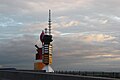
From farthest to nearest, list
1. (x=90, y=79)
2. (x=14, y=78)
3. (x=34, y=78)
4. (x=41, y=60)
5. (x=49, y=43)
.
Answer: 1. (x=41, y=60)
2. (x=49, y=43)
3. (x=14, y=78)
4. (x=34, y=78)
5. (x=90, y=79)

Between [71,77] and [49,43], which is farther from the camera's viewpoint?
[49,43]

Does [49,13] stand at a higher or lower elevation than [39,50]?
higher

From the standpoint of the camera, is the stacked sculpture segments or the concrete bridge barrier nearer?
the concrete bridge barrier

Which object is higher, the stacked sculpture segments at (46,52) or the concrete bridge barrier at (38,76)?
the stacked sculpture segments at (46,52)

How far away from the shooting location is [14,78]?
27781 mm

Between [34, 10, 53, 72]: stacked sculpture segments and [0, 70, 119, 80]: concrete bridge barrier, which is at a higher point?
[34, 10, 53, 72]: stacked sculpture segments

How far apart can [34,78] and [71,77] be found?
19.8ft

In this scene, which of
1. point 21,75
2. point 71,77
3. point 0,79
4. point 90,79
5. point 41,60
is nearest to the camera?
point 90,79

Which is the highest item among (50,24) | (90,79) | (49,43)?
(50,24)

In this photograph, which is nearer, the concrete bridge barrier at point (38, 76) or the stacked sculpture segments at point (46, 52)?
the concrete bridge barrier at point (38, 76)

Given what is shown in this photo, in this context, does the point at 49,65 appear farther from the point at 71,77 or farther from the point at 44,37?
the point at 71,77

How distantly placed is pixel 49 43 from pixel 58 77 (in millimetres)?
84531

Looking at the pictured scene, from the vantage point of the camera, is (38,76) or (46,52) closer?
(38,76)

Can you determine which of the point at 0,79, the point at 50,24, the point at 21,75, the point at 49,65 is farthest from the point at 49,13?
the point at 21,75
